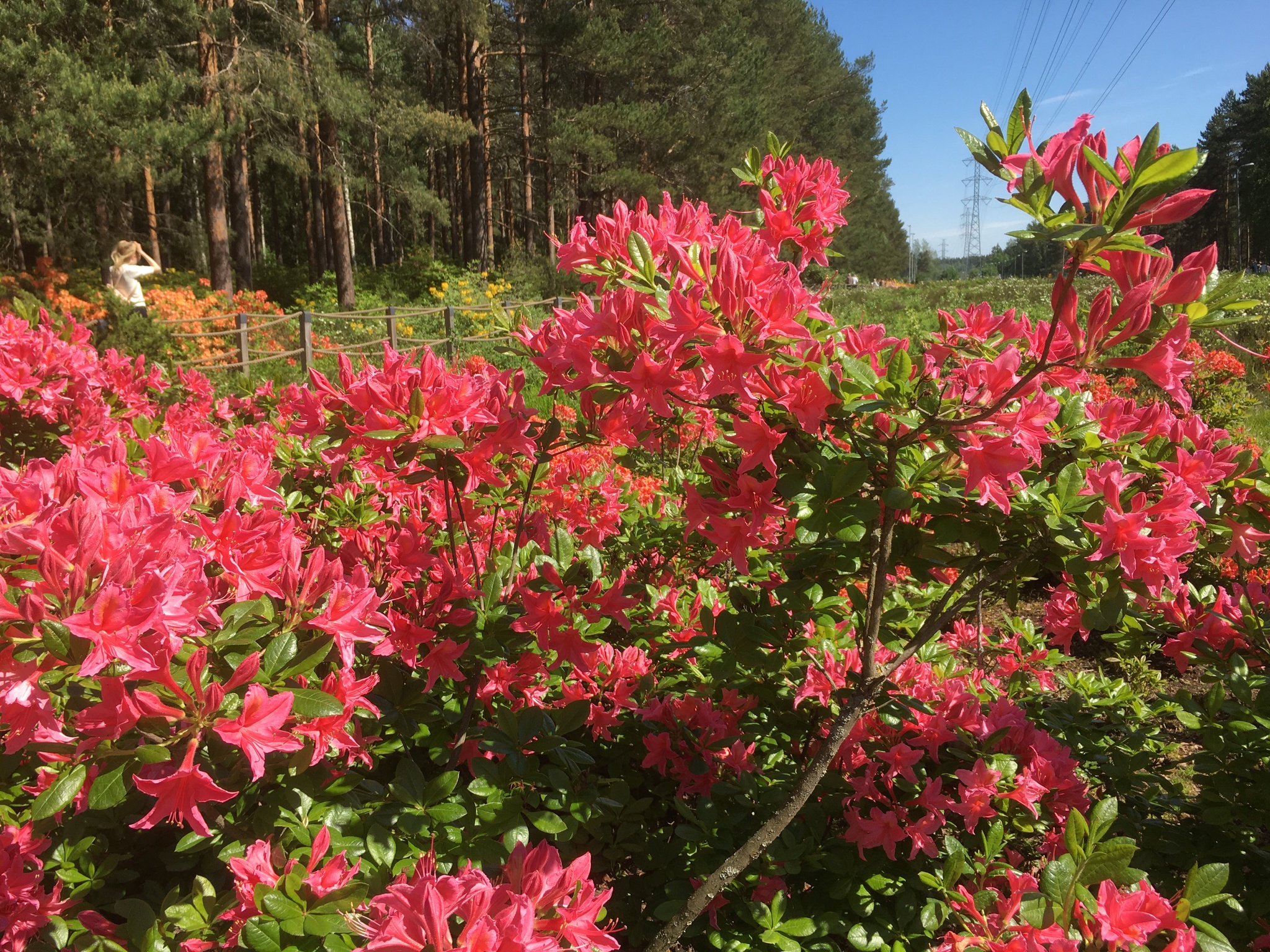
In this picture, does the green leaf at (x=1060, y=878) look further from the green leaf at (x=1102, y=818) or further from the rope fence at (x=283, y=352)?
the rope fence at (x=283, y=352)

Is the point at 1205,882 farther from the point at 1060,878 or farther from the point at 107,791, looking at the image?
the point at 107,791

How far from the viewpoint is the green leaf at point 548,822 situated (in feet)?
4.11

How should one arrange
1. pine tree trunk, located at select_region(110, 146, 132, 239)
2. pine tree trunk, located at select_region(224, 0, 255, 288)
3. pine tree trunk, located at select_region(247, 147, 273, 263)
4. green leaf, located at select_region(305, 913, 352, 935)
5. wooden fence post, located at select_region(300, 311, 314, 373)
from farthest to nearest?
pine tree trunk, located at select_region(247, 147, 273, 263) < pine tree trunk, located at select_region(224, 0, 255, 288) < pine tree trunk, located at select_region(110, 146, 132, 239) < wooden fence post, located at select_region(300, 311, 314, 373) < green leaf, located at select_region(305, 913, 352, 935)

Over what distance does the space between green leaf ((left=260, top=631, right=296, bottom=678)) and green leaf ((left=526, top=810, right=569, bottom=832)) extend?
0.51m

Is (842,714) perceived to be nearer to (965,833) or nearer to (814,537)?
→ (814,537)

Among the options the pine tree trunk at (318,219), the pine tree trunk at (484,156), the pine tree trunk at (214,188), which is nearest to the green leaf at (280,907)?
the pine tree trunk at (214,188)

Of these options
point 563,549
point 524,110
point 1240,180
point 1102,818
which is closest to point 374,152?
point 524,110

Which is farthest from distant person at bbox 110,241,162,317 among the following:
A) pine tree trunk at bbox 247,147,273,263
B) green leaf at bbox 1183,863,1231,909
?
pine tree trunk at bbox 247,147,273,263

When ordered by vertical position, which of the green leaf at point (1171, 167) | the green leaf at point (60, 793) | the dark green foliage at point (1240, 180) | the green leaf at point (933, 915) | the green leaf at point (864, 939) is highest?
the dark green foliage at point (1240, 180)

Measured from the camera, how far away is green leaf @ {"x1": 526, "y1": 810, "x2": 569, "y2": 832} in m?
1.25

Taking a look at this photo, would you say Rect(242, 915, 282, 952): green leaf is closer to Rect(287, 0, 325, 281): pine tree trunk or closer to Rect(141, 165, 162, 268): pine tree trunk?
Rect(287, 0, 325, 281): pine tree trunk

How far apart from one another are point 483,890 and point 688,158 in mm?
21701

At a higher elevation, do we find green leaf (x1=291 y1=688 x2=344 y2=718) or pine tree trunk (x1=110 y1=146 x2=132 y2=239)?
pine tree trunk (x1=110 y1=146 x2=132 y2=239)

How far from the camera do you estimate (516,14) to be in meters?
21.4
